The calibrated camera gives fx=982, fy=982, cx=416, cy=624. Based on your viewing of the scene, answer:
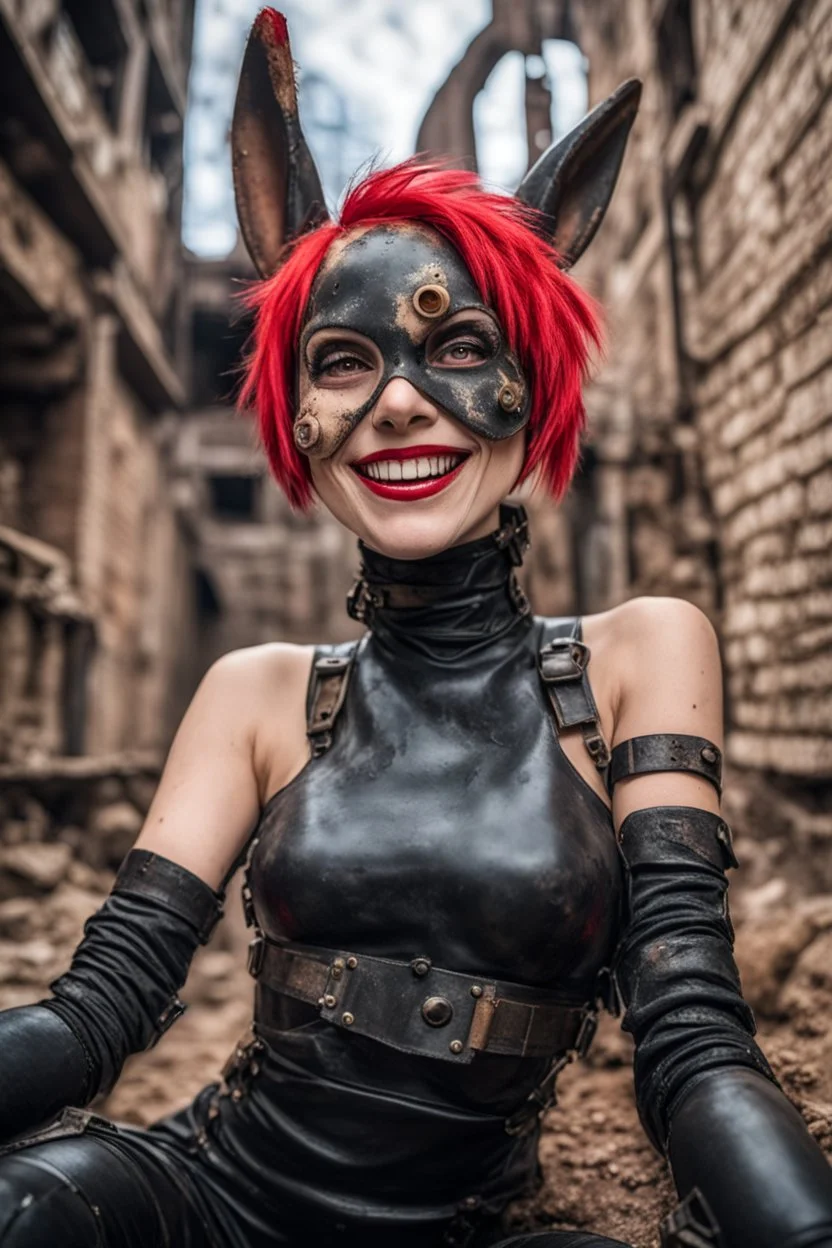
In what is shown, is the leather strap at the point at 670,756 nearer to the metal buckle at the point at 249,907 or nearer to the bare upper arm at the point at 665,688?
the bare upper arm at the point at 665,688

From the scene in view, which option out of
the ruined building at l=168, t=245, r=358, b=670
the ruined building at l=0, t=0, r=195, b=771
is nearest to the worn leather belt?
the ruined building at l=0, t=0, r=195, b=771

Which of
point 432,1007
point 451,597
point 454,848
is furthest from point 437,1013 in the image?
point 451,597

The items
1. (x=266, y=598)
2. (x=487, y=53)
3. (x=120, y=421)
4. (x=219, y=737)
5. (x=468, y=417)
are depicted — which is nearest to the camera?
(x=468, y=417)

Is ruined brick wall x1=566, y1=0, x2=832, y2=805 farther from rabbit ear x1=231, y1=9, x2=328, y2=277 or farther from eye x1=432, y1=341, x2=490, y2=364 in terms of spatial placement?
eye x1=432, y1=341, x2=490, y2=364

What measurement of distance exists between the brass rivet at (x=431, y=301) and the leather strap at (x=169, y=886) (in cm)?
98

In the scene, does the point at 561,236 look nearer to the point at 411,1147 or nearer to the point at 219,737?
the point at 219,737

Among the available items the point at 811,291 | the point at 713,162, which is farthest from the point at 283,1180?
the point at 713,162

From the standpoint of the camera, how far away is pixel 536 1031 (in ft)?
4.76

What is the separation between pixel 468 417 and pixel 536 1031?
94 centimetres

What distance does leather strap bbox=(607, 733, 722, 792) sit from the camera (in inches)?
57.2

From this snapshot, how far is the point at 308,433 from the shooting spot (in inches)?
64.1

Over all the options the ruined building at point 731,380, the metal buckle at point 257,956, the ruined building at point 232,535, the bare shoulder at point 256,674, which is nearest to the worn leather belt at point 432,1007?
the metal buckle at point 257,956

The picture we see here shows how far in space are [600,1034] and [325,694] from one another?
1675 millimetres

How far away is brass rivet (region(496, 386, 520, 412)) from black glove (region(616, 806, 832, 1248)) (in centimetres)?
67
